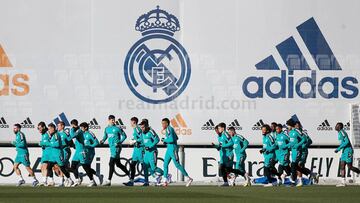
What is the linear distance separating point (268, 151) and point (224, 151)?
4.90 ft

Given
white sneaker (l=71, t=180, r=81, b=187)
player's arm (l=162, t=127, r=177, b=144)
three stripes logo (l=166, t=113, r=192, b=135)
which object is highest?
three stripes logo (l=166, t=113, r=192, b=135)

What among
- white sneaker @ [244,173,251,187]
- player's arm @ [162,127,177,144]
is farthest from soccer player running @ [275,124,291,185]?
player's arm @ [162,127,177,144]

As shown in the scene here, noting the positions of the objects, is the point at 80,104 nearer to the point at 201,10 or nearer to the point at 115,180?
the point at 115,180

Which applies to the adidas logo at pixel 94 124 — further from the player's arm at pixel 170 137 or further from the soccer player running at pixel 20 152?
the player's arm at pixel 170 137

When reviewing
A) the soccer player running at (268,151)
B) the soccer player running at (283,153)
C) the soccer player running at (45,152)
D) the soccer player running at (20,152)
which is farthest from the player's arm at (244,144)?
the soccer player running at (20,152)

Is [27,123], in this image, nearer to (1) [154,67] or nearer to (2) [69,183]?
(2) [69,183]

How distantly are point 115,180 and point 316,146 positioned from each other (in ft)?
23.1

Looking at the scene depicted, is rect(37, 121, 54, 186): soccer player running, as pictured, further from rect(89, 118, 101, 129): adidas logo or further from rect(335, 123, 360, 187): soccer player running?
rect(335, 123, 360, 187): soccer player running

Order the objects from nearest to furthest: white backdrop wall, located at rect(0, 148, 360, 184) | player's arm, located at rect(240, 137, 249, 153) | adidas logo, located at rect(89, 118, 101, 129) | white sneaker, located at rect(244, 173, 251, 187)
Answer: white sneaker, located at rect(244, 173, 251, 187) → player's arm, located at rect(240, 137, 249, 153) → white backdrop wall, located at rect(0, 148, 360, 184) → adidas logo, located at rect(89, 118, 101, 129)

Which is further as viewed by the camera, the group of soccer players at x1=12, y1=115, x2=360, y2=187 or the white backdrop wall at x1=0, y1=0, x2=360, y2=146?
the white backdrop wall at x1=0, y1=0, x2=360, y2=146

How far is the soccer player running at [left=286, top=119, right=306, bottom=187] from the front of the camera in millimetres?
35750

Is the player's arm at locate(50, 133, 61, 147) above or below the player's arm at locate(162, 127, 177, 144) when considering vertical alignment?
below

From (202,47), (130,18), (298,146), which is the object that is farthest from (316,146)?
(130,18)

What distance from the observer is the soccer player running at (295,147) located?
117 ft
